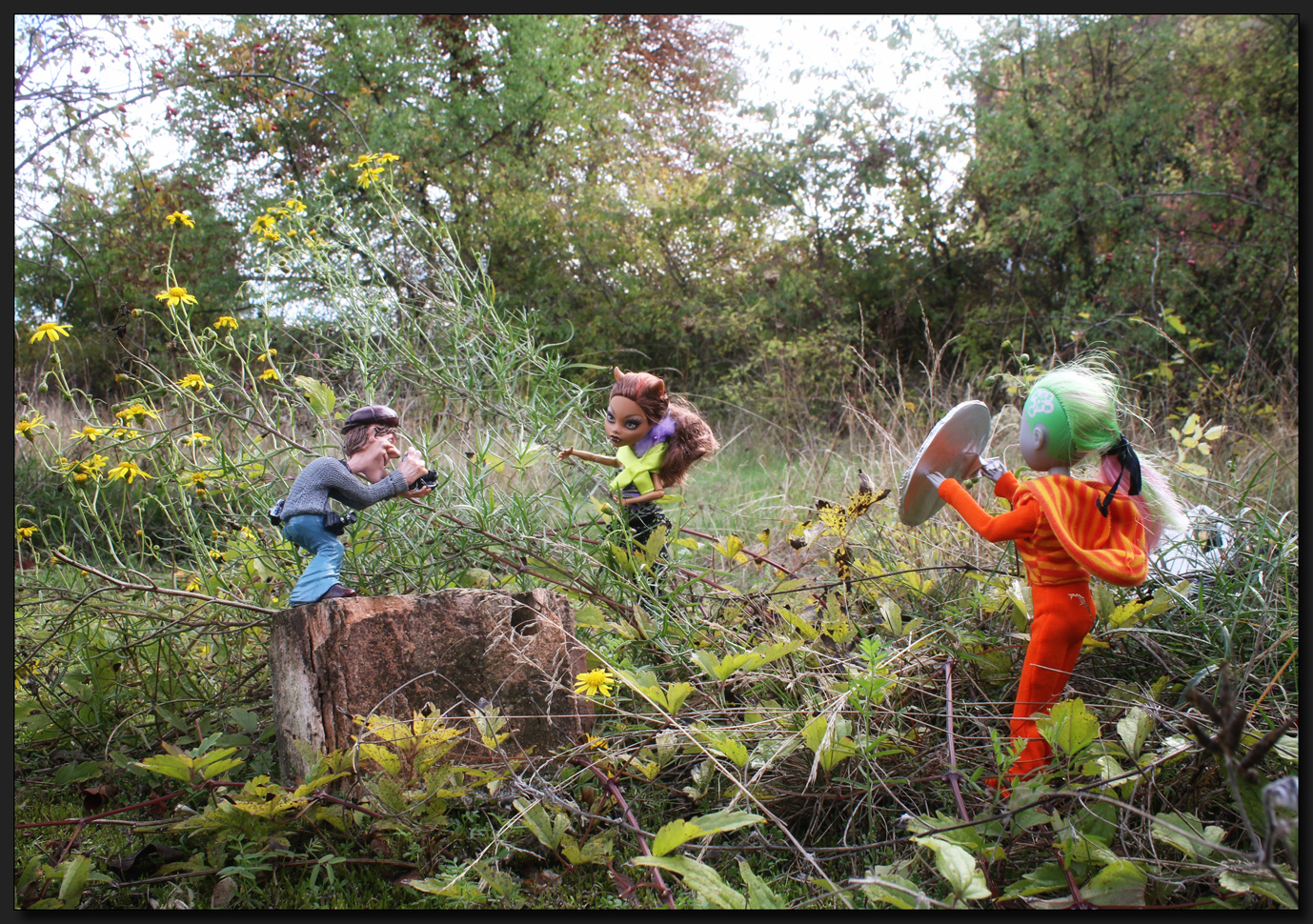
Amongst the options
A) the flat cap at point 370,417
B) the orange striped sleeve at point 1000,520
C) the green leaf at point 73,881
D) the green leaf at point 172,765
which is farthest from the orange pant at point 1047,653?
the green leaf at point 73,881

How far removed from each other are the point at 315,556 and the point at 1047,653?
73.7 inches

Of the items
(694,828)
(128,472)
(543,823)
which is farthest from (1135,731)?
(128,472)

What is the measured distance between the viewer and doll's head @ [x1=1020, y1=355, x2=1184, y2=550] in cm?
190

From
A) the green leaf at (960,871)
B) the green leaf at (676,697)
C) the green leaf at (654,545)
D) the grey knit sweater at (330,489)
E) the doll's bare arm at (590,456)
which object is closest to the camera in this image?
the green leaf at (960,871)

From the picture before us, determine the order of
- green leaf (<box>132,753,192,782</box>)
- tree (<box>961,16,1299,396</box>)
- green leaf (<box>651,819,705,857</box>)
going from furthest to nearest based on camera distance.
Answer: tree (<box>961,16,1299,396</box>), green leaf (<box>132,753,192,782</box>), green leaf (<box>651,819,705,857</box>)

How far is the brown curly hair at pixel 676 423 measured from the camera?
9.18 feet

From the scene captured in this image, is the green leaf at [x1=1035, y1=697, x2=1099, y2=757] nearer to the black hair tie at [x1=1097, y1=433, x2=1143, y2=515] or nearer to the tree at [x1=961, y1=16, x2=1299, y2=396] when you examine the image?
the black hair tie at [x1=1097, y1=433, x2=1143, y2=515]

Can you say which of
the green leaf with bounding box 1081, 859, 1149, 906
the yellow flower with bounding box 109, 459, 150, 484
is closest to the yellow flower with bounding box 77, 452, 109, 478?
the yellow flower with bounding box 109, 459, 150, 484

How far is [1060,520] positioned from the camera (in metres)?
1.85

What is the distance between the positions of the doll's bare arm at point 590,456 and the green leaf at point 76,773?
1612 mm

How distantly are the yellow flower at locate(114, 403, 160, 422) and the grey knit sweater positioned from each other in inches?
24.1

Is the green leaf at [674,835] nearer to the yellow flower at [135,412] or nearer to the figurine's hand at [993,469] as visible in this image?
the figurine's hand at [993,469]

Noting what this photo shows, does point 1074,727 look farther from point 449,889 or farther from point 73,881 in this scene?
point 73,881

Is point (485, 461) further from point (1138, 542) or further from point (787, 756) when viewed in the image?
point (1138, 542)
